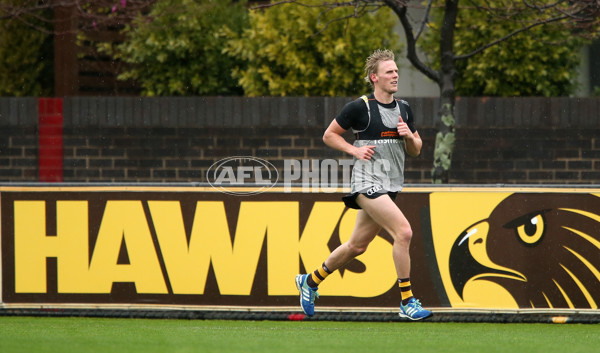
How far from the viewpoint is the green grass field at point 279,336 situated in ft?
20.0

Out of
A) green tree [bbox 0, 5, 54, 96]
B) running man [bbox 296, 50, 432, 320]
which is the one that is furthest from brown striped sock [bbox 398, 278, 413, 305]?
green tree [bbox 0, 5, 54, 96]

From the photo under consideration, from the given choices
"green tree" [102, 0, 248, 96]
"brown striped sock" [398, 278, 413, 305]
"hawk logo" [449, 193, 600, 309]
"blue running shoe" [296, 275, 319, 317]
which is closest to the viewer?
"brown striped sock" [398, 278, 413, 305]

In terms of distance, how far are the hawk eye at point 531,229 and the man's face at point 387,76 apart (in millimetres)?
1961

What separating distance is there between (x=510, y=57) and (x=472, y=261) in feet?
18.1

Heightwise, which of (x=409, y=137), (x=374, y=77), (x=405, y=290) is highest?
(x=374, y=77)

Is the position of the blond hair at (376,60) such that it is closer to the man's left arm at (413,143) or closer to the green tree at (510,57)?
the man's left arm at (413,143)

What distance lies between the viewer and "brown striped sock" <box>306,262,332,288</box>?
723 cm

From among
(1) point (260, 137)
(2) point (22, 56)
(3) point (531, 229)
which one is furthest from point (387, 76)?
(2) point (22, 56)

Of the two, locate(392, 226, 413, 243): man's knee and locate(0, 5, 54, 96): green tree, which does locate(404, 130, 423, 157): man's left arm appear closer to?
locate(392, 226, 413, 243): man's knee

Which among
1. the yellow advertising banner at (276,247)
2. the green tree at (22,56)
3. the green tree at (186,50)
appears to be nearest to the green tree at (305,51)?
the green tree at (186,50)

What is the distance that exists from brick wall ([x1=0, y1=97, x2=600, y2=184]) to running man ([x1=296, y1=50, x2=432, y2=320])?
176 inches

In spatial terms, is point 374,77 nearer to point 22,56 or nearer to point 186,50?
point 186,50

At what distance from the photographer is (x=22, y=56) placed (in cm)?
1398

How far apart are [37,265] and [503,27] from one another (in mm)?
7413
